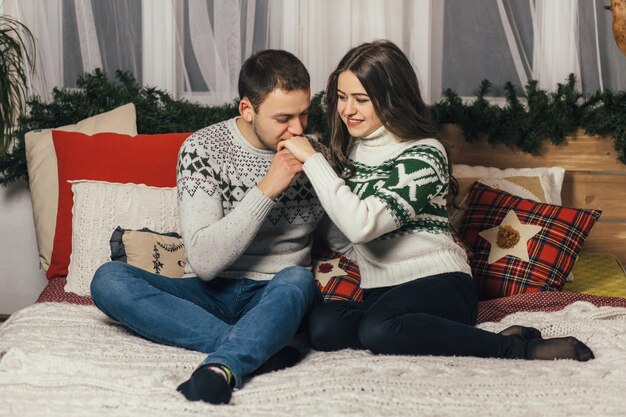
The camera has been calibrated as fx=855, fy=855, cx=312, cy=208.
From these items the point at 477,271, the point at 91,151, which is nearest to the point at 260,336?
the point at 477,271

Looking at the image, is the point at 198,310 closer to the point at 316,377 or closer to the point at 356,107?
the point at 316,377

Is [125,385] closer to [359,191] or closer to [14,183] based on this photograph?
[359,191]

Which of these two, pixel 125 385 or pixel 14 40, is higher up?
pixel 14 40

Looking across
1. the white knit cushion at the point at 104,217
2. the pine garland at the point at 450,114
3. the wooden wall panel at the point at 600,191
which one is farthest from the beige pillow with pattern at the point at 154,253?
the wooden wall panel at the point at 600,191

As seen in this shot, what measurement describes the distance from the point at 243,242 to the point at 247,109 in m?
0.37

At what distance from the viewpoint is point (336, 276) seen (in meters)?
2.37

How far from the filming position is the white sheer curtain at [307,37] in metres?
3.02

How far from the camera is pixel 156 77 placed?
3086 millimetres

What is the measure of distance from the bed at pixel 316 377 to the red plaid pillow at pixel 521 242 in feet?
0.74

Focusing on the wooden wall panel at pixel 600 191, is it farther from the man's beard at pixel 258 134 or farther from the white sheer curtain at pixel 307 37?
the man's beard at pixel 258 134

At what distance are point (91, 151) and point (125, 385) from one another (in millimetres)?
1225

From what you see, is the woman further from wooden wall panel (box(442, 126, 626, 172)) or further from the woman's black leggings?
wooden wall panel (box(442, 126, 626, 172))

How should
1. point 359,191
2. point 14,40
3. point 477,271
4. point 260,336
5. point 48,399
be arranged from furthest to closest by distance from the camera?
1. point 14,40
2. point 477,271
3. point 359,191
4. point 260,336
5. point 48,399

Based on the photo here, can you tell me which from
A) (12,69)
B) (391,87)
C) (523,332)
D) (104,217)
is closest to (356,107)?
(391,87)
